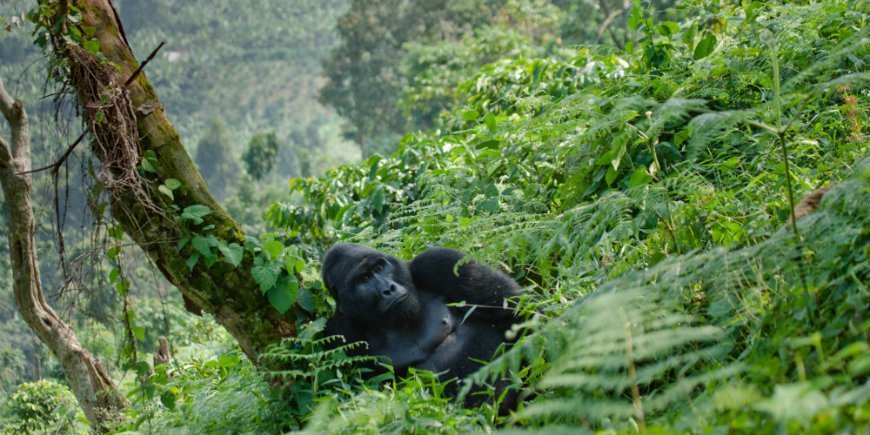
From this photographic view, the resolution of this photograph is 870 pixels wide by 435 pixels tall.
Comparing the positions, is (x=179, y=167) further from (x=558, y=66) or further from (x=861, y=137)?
(x=558, y=66)

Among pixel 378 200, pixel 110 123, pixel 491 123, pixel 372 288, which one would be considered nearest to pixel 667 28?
pixel 491 123

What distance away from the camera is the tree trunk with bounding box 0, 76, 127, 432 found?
15.3 ft

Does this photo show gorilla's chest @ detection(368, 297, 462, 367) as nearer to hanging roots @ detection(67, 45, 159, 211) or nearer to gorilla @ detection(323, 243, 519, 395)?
gorilla @ detection(323, 243, 519, 395)

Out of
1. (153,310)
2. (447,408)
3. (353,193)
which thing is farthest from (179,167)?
(153,310)

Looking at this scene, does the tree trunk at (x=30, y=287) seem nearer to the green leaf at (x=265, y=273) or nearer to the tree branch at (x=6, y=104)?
the tree branch at (x=6, y=104)

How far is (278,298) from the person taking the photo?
2.97m

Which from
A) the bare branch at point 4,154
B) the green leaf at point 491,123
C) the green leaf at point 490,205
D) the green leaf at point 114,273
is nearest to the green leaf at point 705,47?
the green leaf at point 491,123

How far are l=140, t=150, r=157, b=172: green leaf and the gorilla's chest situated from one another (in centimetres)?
107

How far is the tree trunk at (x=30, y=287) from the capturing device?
468cm

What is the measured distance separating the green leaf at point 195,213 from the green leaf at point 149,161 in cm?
18

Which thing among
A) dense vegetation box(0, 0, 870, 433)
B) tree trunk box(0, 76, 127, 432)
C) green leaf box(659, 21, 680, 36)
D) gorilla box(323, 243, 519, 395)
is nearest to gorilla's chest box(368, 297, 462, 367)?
gorilla box(323, 243, 519, 395)

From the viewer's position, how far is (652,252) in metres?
2.71

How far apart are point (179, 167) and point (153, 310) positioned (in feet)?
34.5

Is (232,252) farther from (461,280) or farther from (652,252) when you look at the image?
(652,252)
